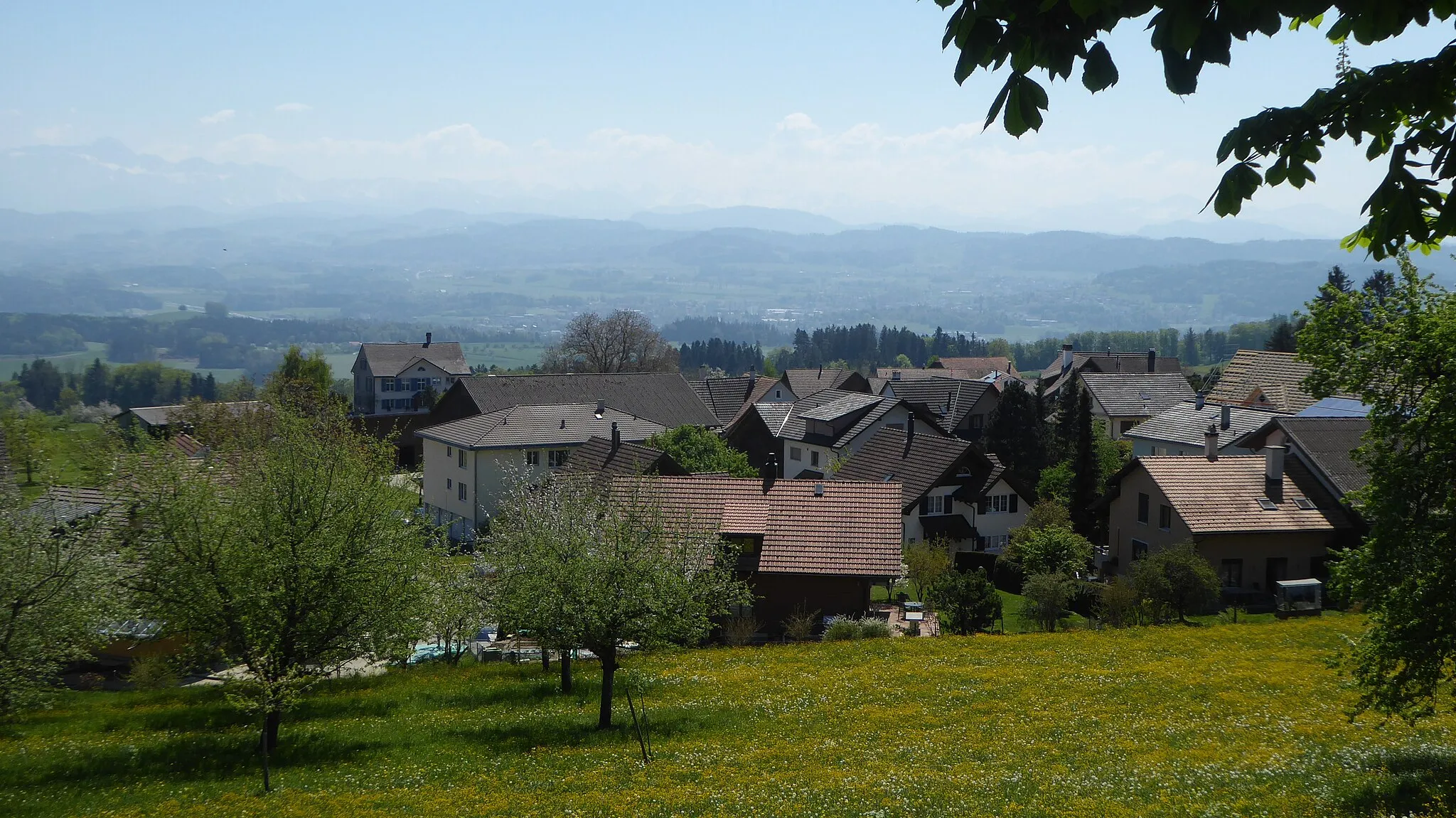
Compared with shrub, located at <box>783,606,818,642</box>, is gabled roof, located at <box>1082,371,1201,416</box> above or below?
above

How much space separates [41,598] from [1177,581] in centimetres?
2985

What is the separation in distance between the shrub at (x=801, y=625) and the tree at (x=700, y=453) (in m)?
18.1

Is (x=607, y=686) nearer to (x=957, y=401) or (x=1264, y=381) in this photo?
(x=1264, y=381)

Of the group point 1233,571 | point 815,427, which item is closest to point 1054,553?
point 1233,571

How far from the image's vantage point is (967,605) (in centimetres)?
3200

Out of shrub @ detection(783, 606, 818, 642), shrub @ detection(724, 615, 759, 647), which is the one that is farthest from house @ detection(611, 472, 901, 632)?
shrub @ detection(724, 615, 759, 647)

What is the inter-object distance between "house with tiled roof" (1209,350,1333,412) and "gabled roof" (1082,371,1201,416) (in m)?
8.32

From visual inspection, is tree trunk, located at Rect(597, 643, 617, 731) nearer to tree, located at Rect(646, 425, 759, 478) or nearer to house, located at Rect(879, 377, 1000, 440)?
tree, located at Rect(646, 425, 759, 478)

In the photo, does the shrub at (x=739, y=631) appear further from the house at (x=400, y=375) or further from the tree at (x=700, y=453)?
the house at (x=400, y=375)

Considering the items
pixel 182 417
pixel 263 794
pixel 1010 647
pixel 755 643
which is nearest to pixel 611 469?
pixel 755 643

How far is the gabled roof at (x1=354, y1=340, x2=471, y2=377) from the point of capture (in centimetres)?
12000

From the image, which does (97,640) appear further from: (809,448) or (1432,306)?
(809,448)

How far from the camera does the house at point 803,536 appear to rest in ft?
110

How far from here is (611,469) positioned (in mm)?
47906
